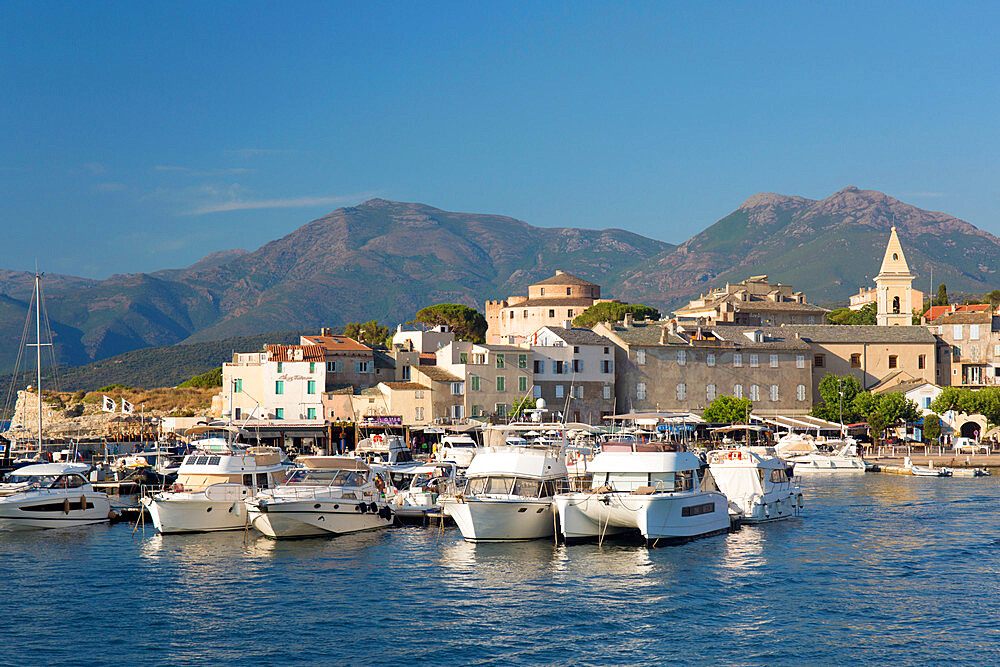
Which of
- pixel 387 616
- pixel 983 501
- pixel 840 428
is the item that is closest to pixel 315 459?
pixel 387 616

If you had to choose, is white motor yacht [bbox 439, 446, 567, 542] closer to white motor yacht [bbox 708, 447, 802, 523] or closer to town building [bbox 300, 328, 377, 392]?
white motor yacht [bbox 708, 447, 802, 523]

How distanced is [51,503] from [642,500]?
27.3m

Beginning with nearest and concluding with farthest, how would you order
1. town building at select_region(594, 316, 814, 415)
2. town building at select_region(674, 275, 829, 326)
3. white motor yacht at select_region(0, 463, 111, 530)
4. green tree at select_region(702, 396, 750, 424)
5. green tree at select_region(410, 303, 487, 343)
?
white motor yacht at select_region(0, 463, 111, 530)
green tree at select_region(702, 396, 750, 424)
town building at select_region(594, 316, 814, 415)
town building at select_region(674, 275, 829, 326)
green tree at select_region(410, 303, 487, 343)

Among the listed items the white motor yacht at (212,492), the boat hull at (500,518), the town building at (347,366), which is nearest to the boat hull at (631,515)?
the boat hull at (500,518)

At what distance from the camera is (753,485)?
5119 centimetres

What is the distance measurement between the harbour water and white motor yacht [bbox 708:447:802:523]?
6.63 ft

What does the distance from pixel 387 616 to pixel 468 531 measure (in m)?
11.5

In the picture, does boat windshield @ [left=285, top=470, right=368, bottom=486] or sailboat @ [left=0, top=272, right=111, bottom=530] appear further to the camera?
sailboat @ [left=0, top=272, right=111, bottom=530]

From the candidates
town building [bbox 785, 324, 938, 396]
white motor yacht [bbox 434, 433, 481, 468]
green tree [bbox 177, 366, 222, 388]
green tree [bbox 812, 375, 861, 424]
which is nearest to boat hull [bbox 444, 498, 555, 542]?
white motor yacht [bbox 434, 433, 481, 468]

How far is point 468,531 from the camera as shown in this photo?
4244 centimetres

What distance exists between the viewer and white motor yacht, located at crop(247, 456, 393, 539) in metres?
44.1

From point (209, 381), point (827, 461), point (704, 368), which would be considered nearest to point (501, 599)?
point (827, 461)

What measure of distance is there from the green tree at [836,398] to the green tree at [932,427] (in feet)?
19.2

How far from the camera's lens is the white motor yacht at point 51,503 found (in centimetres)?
4888
